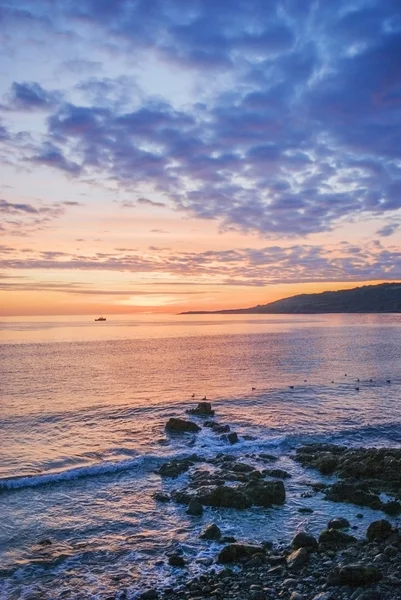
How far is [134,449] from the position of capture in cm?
2823

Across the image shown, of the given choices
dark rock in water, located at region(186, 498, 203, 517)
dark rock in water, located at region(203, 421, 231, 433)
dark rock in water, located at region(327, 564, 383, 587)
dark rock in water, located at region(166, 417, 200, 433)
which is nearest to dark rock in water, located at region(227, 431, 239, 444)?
dark rock in water, located at region(203, 421, 231, 433)

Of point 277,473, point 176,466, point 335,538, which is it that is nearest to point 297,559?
point 335,538

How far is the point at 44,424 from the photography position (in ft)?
112

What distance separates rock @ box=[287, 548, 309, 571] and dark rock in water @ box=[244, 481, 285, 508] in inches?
185

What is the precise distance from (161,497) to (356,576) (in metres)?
9.72

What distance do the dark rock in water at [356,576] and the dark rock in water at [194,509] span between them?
262 inches

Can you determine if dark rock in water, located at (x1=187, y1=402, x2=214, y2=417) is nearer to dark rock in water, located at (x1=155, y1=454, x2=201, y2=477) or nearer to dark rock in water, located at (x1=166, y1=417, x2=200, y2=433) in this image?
dark rock in water, located at (x1=166, y1=417, x2=200, y2=433)

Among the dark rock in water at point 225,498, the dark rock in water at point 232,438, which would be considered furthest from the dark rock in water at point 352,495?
the dark rock in water at point 232,438

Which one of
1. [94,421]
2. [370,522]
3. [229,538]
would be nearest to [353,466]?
[370,522]

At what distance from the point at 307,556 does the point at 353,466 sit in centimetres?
932

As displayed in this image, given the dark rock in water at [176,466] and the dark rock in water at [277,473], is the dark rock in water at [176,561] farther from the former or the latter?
the dark rock in water at [277,473]

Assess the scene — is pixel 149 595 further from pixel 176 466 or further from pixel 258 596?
pixel 176 466

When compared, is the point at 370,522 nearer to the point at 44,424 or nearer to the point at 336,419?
the point at 336,419

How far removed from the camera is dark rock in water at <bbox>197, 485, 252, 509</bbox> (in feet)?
62.3
